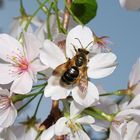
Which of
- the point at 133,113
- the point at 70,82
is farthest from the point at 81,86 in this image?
the point at 133,113

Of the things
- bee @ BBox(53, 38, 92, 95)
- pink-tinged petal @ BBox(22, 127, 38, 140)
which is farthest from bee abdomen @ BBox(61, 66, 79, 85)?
pink-tinged petal @ BBox(22, 127, 38, 140)

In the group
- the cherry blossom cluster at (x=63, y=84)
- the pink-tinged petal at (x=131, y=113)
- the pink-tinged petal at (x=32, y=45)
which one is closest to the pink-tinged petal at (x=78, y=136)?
the cherry blossom cluster at (x=63, y=84)

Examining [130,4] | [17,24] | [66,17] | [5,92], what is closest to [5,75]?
[5,92]

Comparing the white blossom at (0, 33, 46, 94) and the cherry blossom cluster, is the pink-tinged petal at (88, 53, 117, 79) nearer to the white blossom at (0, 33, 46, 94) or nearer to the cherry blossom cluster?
the cherry blossom cluster

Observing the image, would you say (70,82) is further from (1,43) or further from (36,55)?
(1,43)

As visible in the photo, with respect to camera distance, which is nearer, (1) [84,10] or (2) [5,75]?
(2) [5,75]

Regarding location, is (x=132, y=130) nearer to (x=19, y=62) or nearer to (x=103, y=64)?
(x=103, y=64)
